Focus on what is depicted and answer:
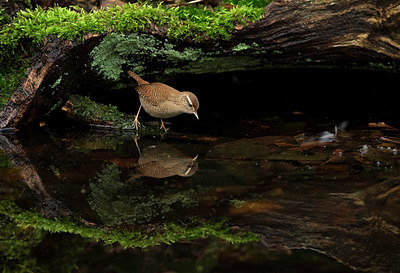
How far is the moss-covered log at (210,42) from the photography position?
537cm

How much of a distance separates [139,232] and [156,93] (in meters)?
2.91

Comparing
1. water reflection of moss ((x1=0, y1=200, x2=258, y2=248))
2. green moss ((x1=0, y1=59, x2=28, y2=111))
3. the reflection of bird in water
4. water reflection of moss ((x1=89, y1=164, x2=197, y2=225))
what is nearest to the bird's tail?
the reflection of bird in water

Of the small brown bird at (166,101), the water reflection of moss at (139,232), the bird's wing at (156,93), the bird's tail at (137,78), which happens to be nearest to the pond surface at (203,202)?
the water reflection of moss at (139,232)

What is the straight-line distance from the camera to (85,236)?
3.00m

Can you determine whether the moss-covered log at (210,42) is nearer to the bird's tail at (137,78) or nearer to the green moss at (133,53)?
the green moss at (133,53)

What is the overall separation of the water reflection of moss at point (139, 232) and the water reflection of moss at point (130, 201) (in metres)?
0.19

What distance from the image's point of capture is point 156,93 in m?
5.71

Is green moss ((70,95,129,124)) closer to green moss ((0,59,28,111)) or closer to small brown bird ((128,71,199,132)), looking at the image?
small brown bird ((128,71,199,132))

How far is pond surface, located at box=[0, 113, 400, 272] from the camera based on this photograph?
8.97ft

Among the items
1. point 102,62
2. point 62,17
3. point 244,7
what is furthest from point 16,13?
point 244,7

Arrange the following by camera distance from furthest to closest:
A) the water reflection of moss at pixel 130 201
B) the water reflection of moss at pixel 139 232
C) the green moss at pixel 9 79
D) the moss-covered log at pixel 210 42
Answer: the green moss at pixel 9 79 < the moss-covered log at pixel 210 42 < the water reflection of moss at pixel 130 201 < the water reflection of moss at pixel 139 232

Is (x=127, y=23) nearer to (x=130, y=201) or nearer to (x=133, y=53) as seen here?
(x=133, y=53)

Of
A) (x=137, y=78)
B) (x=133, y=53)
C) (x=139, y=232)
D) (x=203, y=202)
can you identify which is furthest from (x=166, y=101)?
(x=139, y=232)

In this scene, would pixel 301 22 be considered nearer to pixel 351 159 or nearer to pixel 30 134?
pixel 351 159
